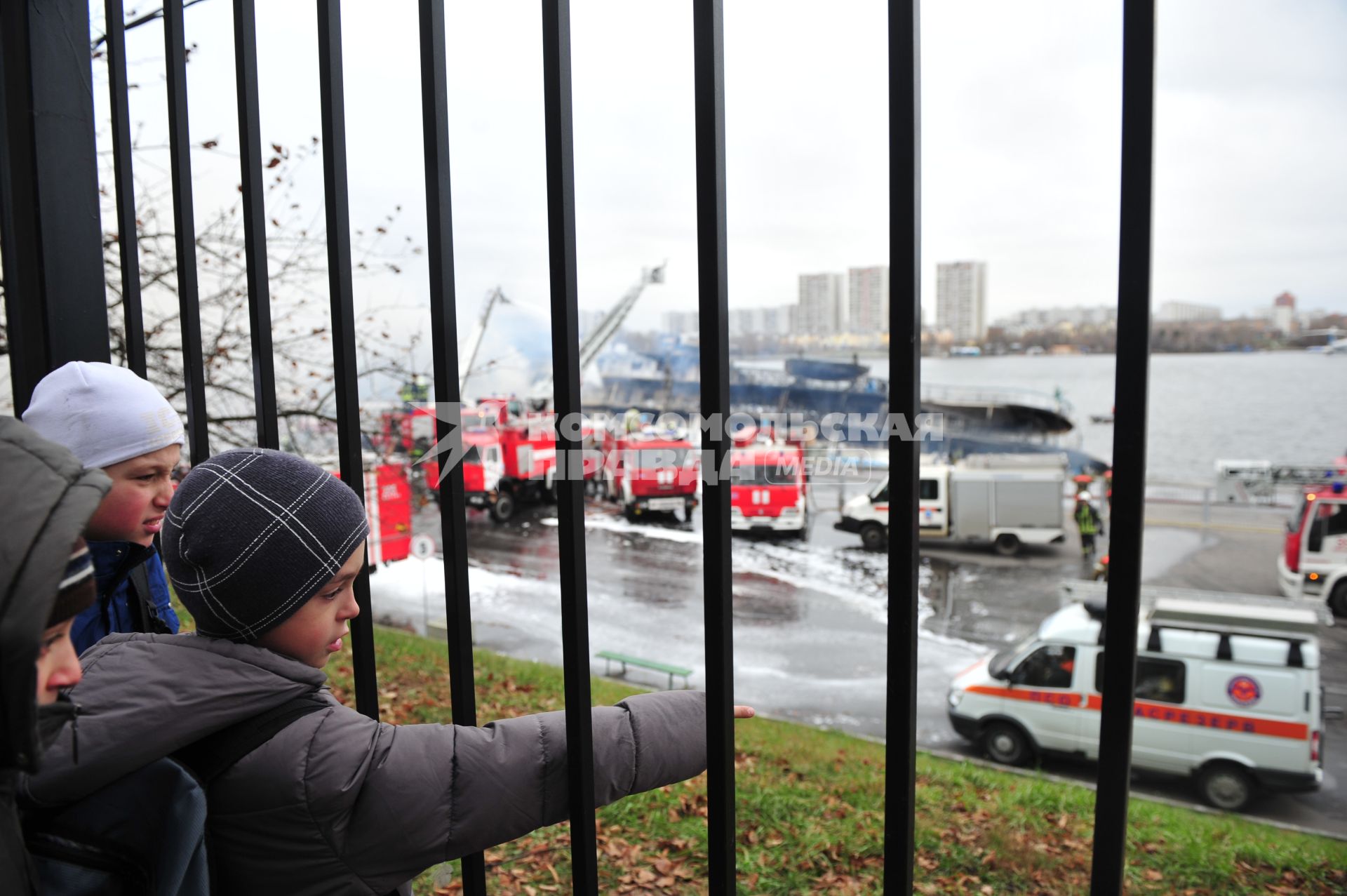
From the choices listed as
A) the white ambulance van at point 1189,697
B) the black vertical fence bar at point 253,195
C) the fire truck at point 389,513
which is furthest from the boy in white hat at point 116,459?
the fire truck at point 389,513

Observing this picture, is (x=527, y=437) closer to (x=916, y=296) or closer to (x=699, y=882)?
(x=699, y=882)

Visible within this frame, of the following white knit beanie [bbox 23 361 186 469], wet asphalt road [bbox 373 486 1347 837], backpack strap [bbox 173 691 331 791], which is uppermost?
white knit beanie [bbox 23 361 186 469]

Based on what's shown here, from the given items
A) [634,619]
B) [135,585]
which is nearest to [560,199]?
[135,585]

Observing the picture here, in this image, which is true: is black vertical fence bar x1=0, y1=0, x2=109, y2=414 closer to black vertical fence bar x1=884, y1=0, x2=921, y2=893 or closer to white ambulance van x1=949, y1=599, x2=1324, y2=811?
black vertical fence bar x1=884, y1=0, x2=921, y2=893

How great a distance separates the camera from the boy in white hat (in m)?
1.36

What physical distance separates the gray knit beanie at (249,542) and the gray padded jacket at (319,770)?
0.04 meters

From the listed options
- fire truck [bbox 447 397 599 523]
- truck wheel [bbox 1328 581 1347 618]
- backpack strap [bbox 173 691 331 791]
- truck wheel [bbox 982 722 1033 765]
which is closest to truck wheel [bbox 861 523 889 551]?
fire truck [bbox 447 397 599 523]

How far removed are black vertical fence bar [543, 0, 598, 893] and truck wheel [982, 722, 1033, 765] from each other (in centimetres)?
706

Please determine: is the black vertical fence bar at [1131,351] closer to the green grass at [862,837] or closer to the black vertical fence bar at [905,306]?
the black vertical fence bar at [905,306]

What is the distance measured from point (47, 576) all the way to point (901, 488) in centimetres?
60

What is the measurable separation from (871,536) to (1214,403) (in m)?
37.7

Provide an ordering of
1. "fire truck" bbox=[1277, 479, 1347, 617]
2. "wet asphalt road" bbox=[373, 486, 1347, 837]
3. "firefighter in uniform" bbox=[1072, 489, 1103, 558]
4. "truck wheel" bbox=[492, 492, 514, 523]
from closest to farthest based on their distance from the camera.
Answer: "wet asphalt road" bbox=[373, 486, 1347, 837], "fire truck" bbox=[1277, 479, 1347, 617], "firefighter in uniform" bbox=[1072, 489, 1103, 558], "truck wheel" bbox=[492, 492, 514, 523]

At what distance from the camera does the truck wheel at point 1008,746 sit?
23.5 ft

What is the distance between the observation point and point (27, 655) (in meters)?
0.54
